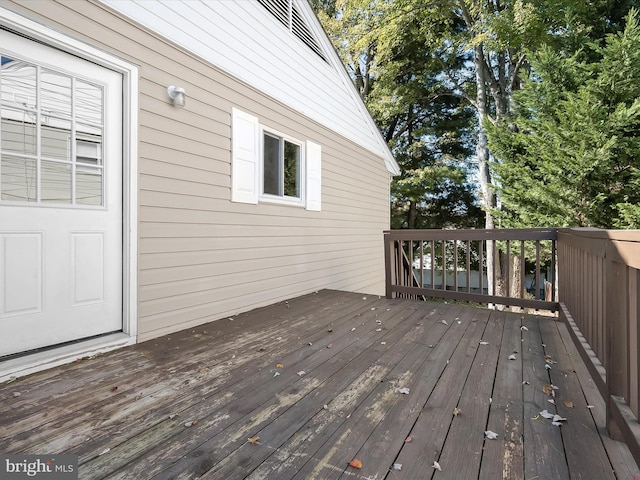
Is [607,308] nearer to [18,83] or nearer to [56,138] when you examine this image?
[56,138]

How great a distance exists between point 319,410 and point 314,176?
12.7ft

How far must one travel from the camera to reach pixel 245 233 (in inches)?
153

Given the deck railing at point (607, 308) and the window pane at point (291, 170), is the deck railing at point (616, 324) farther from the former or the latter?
the window pane at point (291, 170)

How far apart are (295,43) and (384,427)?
4.89m

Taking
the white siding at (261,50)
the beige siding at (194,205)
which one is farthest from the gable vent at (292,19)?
the beige siding at (194,205)

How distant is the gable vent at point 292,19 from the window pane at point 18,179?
333cm

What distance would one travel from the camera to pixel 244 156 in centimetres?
380

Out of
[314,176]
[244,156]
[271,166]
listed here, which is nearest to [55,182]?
[244,156]

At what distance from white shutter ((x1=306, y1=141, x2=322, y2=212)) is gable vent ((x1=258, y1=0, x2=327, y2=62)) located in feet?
5.11

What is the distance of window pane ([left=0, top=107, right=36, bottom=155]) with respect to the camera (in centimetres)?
207

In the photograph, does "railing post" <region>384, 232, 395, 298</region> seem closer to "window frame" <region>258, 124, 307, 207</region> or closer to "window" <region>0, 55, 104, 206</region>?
"window frame" <region>258, 124, 307, 207</region>

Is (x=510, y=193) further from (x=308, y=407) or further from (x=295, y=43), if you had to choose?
(x=308, y=407)

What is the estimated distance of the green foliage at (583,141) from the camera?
244 inches

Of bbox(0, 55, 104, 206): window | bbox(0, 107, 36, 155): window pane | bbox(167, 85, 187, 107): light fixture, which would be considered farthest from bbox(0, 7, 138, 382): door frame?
bbox(0, 107, 36, 155): window pane
